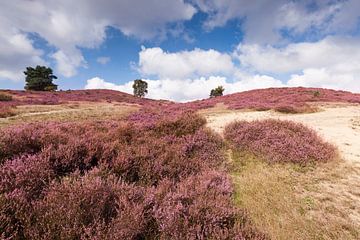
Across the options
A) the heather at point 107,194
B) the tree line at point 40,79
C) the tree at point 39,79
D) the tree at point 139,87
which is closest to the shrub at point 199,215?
the heather at point 107,194

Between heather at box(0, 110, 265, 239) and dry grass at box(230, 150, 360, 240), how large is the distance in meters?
0.45

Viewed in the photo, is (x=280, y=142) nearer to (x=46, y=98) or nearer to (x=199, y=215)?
(x=199, y=215)

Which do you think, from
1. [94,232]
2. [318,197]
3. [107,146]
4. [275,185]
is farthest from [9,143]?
[318,197]

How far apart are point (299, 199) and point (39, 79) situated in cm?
5880

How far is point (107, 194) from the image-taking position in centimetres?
393

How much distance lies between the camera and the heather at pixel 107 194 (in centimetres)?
326

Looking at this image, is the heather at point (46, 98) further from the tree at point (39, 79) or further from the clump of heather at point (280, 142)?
the clump of heather at point (280, 142)

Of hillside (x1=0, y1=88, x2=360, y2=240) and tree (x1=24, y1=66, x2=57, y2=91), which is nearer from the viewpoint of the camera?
hillside (x1=0, y1=88, x2=360, y2=240)

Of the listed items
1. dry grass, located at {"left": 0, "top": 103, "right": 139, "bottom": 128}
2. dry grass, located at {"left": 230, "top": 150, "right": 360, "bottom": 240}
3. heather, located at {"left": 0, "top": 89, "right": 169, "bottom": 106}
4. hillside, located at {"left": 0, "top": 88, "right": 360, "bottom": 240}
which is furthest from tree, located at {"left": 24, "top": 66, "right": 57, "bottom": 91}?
dry grass, located at {"left": 230, "top": 150, "right": 360, "bottom": 240}

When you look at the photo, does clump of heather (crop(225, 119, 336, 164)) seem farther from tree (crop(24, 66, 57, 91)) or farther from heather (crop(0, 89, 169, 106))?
tree (crop(24, 66, 57, 91))

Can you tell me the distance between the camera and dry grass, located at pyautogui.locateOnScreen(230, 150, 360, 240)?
3885 millimetres

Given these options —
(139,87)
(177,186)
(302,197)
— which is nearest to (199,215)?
(177,186)

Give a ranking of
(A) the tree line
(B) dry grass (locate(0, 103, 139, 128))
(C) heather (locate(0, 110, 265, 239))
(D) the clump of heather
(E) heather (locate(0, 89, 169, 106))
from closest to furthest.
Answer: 1. (C) heather (locate(0, 110, 265, 239))
2. (D) the clump of heather
3. (B) dry grass (locate(0, 103, 139, 128))
4. (E) heather (locate(0, 89, 169, 106))
5. (A) the tree line

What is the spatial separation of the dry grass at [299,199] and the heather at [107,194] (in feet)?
1.47
